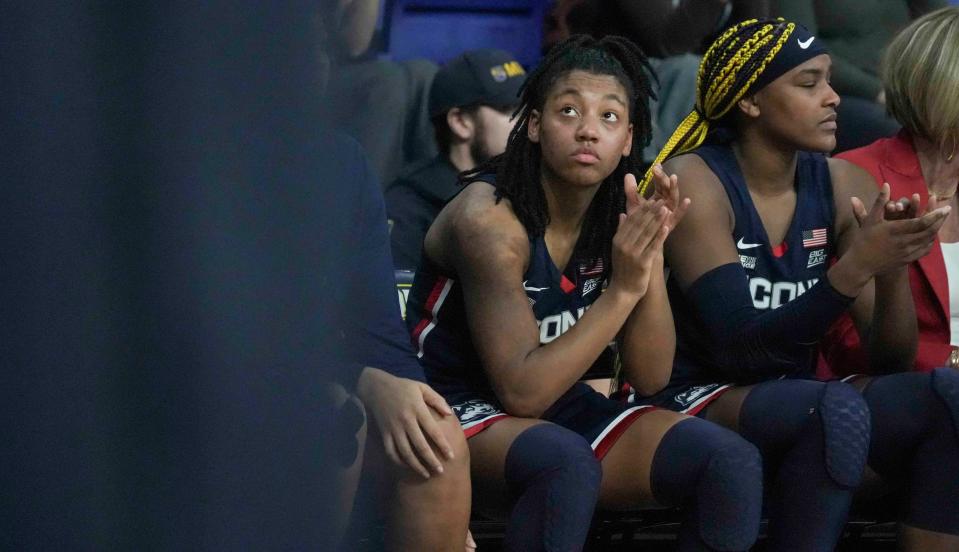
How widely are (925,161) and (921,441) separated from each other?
2.57 ft

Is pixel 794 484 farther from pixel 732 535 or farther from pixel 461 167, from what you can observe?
pixel 461 167

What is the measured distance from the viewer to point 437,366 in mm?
2557

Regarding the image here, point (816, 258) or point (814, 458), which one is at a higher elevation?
point (816, 258)

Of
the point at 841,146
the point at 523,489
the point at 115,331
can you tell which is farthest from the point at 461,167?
the point at 115,331

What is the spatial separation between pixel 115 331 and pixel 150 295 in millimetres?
28

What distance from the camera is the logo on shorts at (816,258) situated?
9.05ft

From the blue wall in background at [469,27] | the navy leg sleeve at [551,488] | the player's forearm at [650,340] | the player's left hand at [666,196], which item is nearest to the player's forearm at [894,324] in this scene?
the player's forearm at [650,340]

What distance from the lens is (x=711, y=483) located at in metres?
2.24

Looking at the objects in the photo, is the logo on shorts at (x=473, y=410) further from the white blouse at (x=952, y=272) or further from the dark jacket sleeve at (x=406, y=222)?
the white blouse at (x=952, y=272)

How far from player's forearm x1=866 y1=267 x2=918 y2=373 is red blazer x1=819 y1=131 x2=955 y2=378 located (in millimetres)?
138

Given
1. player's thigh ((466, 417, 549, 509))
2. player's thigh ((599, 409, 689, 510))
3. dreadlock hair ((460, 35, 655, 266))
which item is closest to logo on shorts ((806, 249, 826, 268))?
dreadlock hair ((460, 35, 655, 266))

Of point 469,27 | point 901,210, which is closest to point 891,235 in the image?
point 901,210

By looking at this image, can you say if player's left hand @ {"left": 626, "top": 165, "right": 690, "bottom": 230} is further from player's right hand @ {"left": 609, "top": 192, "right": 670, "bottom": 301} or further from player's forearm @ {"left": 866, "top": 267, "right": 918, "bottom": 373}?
player's forearm @ {"left": 866, "top": 267, "right": 918, "bottom": 373}

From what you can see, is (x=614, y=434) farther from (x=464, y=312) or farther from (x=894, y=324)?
(x=894, y=324)
